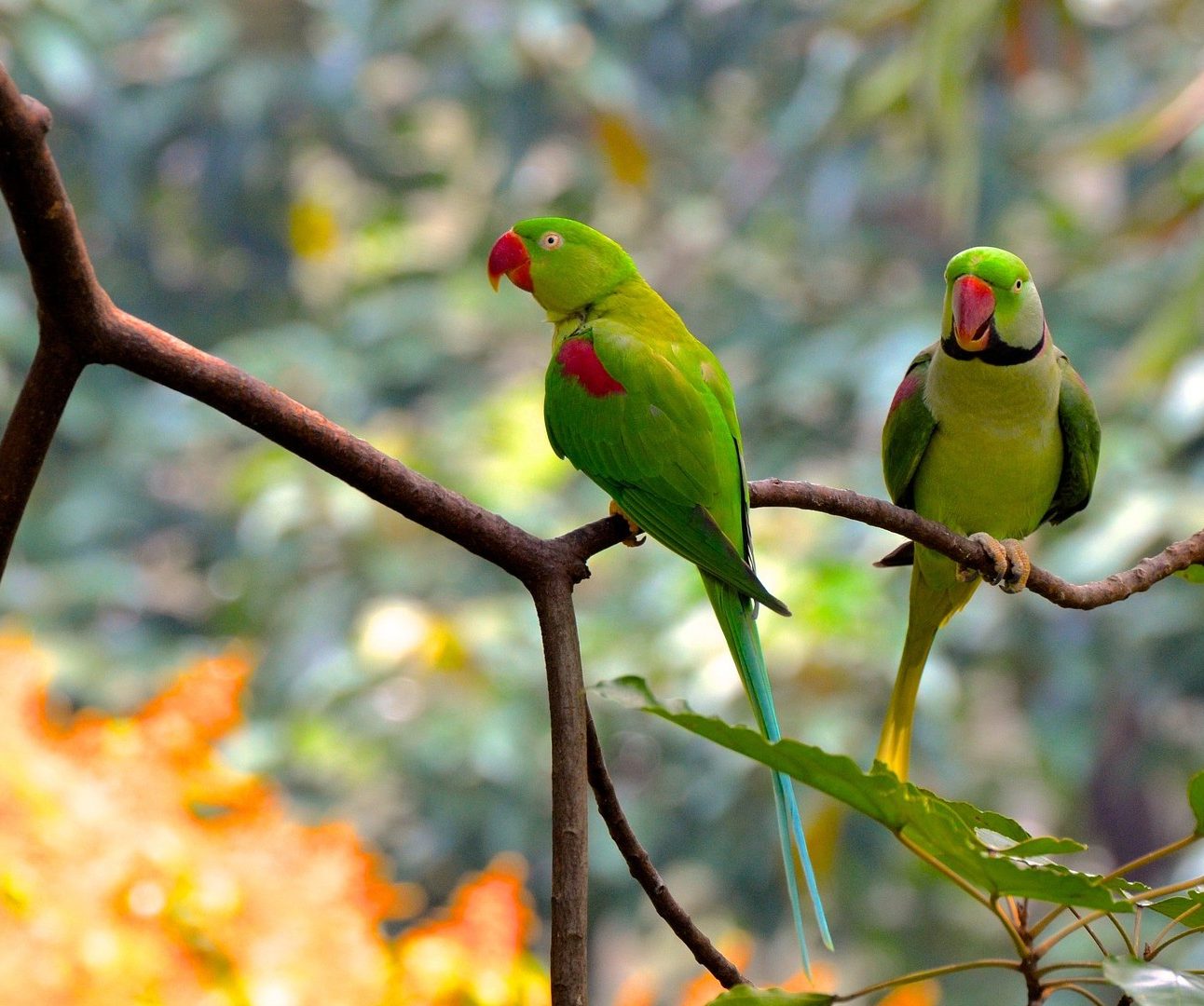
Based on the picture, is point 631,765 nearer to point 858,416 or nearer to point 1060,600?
point 858,416

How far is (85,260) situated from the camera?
54cm

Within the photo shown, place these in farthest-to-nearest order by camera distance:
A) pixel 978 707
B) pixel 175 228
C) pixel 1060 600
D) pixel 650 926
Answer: pixel 175 228 → pixel 978 707 → pixel 650 926 → pixel 1060 600

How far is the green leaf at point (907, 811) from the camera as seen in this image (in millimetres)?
448

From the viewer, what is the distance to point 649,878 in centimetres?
62

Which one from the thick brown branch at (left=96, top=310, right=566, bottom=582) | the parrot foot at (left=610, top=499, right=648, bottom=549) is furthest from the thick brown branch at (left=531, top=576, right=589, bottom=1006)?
the parrot foot at (left=610, top=499, right=648, bottom=549)

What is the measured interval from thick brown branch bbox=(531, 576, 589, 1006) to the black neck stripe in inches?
21.4

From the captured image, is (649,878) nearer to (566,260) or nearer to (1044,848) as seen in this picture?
(1044,848)

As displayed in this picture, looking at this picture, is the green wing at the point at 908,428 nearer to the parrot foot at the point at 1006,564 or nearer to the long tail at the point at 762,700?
the parrot foot at the point at 1006,564

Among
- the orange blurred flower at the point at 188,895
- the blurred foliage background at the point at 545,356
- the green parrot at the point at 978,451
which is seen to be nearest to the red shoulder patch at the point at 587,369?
the green parrot at the point at 978,451

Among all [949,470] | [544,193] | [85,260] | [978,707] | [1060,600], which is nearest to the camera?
[85,260]

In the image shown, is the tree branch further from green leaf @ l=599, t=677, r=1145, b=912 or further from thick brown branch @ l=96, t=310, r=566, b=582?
green leaf @ l=599, t=677, r=1145, b=912

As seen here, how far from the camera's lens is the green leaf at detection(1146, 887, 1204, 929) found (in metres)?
0.55

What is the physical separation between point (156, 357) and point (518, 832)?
102 inches

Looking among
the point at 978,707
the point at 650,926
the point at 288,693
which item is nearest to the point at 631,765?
the point at 650,926
